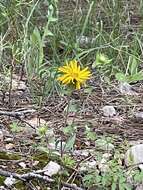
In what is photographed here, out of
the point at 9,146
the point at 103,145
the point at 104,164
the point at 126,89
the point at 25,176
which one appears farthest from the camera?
the point at 126,89

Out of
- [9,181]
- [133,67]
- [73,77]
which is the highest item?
[73,77]

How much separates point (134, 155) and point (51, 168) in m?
0.29

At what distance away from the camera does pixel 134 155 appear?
1.99 metres

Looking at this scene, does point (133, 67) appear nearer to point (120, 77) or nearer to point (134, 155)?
point (120, 77)

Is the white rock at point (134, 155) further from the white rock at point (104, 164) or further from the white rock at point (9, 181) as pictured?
the white rock at point (9, 181)

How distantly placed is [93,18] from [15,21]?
51cm

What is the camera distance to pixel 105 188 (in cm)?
181

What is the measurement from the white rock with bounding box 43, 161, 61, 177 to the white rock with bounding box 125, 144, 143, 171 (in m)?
0.24

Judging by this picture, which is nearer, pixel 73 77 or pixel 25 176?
pixel 25 176

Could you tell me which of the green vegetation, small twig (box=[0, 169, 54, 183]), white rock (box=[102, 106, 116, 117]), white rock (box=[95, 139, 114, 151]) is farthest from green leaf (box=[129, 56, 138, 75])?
small twig (box=[0, 169, 54, 183])

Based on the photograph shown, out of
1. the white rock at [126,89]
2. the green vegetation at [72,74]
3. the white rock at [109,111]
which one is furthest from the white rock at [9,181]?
the white rock at [126,89]

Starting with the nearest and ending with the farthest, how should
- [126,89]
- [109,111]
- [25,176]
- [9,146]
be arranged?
[25,176] < [9,146] < [109,111] < [126,89]

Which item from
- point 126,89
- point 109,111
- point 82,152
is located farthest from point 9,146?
point 126,89

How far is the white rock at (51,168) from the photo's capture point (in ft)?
6.23
